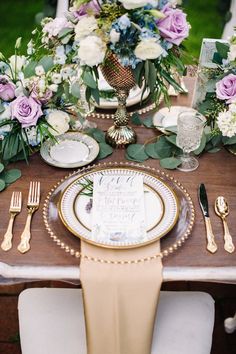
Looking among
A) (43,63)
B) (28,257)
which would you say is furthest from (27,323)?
(43,63)

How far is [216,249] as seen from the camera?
1.17m

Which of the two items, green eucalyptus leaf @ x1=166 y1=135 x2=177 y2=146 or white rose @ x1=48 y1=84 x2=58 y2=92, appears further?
green eucalyptus leaf @ x1=166 y1=135 x2=177 y2=146

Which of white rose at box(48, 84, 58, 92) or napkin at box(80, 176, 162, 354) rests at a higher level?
white rose at box(48, 84, 58, 92)

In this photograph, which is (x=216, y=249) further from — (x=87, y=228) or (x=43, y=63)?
(x=43, y=63)

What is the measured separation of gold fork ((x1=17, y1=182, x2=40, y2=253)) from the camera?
3.84ft

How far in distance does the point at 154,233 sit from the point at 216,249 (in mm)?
153

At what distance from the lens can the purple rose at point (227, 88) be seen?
1403mm

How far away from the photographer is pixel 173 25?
1.24m

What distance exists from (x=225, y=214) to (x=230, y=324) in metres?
0.82

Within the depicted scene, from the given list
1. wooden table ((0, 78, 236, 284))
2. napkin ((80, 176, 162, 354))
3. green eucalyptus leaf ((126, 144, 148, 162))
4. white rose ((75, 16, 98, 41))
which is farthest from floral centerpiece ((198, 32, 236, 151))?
white rose ((75, 16, 98, 41))

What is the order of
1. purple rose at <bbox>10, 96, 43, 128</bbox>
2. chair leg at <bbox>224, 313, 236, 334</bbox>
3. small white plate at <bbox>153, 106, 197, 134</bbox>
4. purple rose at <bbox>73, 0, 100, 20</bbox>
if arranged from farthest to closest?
chair leg at <bbox>224, 313, 236, 334</bbox> < small white plate at <bbox>153, 106, 197, 134</bbox> < purple rose at <bbox>10, 96, 43, 128</bbox> < purple rose at <bbox>73, 0, 100, 20</bbox>

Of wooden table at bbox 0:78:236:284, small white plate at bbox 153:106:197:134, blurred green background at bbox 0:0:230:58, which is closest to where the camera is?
wooden table at bbox 0:78:236:284

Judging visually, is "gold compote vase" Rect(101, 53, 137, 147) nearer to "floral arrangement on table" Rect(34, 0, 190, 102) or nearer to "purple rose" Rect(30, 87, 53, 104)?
"floral arrangement on table" Rect(34, 0, 190, 102)

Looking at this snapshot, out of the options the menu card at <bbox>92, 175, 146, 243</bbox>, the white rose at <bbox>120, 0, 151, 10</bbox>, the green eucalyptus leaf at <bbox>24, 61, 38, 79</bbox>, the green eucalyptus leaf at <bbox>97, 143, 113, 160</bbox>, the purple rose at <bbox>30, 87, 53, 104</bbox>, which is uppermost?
the white rose at <bbox>120, 0, 151, 10</bbox>
